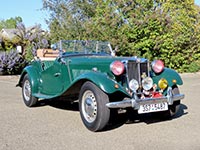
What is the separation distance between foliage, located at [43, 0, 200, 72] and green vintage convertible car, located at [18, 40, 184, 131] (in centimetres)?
809

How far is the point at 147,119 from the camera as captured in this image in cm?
553

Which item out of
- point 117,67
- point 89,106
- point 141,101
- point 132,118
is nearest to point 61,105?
point 132,118

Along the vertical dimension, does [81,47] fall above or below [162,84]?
above

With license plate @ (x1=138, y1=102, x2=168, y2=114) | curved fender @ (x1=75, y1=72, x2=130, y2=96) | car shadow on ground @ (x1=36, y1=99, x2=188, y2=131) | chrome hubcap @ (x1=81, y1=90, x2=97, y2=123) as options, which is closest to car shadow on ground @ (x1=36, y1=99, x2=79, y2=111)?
car shadow on ground @ (x1=36, y1=99, x2=188, y2=131)

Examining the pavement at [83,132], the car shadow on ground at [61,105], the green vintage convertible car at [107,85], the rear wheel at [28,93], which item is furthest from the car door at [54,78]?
the car shadow on ground at [61,105]

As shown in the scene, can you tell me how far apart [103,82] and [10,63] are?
9.35 meters

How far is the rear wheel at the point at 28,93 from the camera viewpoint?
259 inches

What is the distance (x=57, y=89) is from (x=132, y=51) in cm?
926

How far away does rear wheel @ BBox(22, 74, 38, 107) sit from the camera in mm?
6578

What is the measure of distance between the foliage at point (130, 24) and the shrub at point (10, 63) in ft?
8.46

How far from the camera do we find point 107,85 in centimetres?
451

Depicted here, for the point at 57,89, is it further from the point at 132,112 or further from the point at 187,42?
the point at 187,42

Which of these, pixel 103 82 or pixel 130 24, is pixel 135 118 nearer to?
pixel 103 82

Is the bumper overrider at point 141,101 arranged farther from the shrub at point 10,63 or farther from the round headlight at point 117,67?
the shrub at point 10,63
